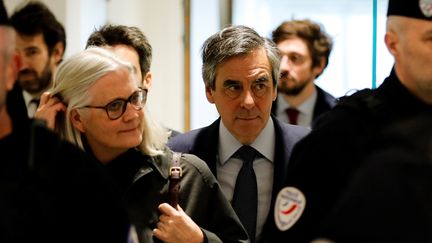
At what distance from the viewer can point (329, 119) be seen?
6.42 ft

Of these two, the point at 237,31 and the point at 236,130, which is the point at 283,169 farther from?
the point at 237,31

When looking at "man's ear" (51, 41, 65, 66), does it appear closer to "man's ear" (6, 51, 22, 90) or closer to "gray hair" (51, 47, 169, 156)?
"gray hair" (51, 47, 169, 156)

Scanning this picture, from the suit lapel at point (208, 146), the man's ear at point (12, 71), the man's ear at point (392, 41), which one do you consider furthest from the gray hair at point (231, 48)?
the man's ear at point (12, 71)

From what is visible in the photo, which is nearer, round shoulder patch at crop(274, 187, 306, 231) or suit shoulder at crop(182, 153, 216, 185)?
round shoulder patch at crop(274, 187, 306, 231)

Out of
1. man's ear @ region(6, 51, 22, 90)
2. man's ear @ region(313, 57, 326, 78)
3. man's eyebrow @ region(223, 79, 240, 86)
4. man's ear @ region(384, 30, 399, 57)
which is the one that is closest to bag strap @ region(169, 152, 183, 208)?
man's eyebrow @ region(223, 79, 240, 86)

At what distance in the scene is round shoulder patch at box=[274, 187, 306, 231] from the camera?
6.31 feet

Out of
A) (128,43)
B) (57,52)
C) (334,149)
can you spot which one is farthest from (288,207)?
(57,52)

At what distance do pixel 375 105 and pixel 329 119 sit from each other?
114 mm

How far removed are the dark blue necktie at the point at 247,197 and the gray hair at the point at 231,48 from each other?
0.37 metres

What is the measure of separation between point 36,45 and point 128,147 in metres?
1.49

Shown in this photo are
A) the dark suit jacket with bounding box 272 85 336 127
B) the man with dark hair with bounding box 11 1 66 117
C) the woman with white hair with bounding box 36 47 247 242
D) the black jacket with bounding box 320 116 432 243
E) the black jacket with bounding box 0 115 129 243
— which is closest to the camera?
the black jacket with bounding box 320 116 432 243

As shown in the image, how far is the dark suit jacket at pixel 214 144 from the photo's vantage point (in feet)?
9.68

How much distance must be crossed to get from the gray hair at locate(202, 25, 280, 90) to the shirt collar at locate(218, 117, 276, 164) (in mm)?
210

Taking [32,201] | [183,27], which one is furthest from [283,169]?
[183,27]
